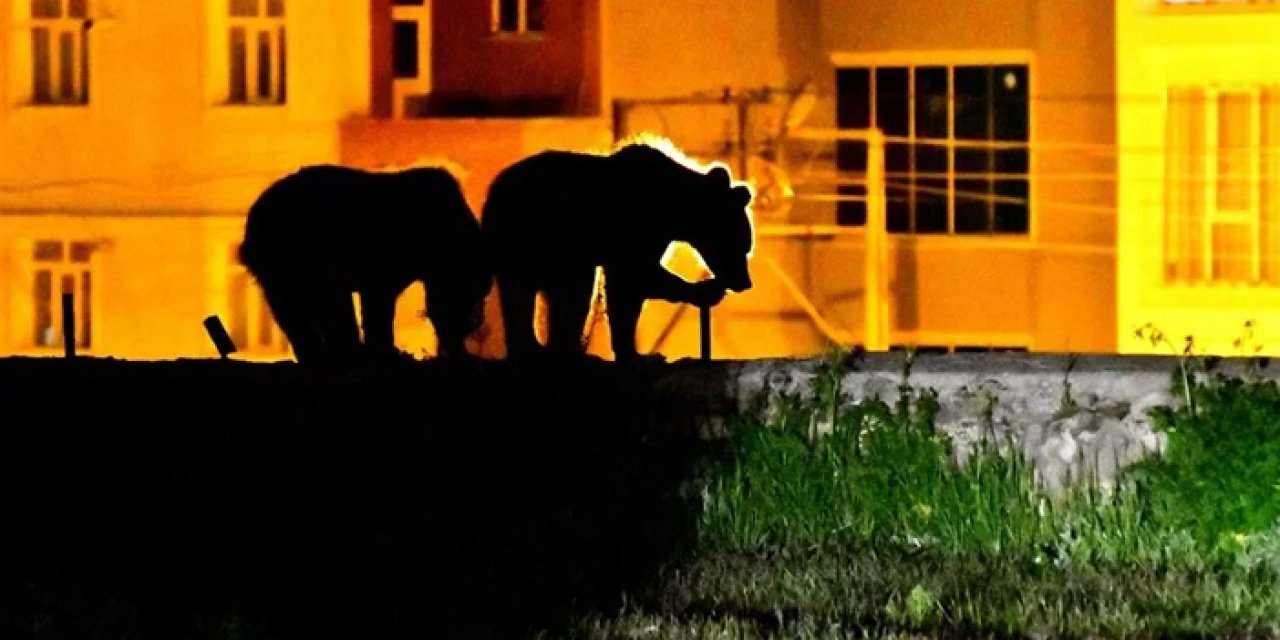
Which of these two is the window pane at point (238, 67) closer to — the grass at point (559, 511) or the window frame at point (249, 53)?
the window frame at point (249, 53)

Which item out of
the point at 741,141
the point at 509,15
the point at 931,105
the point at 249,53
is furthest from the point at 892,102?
the point at 249,53

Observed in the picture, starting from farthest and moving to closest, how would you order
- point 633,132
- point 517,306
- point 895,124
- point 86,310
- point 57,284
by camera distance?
1. point 86,310
2. point 57,284
3. point 895,124
4. point 633,132
5. point 517,306

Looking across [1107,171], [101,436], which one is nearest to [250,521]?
[101,436]

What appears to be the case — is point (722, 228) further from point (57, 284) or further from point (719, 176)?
point (57, 284)

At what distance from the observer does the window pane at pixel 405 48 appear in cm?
2581

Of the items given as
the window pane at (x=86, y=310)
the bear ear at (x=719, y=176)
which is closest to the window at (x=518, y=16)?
the window pane at (x=86, y=310)

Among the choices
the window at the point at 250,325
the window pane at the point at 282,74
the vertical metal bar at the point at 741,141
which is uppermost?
the window pane at the point at 282,74

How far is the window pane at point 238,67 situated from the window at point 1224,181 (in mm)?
9571

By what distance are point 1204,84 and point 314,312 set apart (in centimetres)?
1178

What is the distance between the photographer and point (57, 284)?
2616 cm

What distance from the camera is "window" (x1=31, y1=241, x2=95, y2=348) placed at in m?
26.1

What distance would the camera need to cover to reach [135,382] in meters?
10.2

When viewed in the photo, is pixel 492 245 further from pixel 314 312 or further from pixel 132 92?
pixel 132 92

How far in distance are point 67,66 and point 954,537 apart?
18.4m
